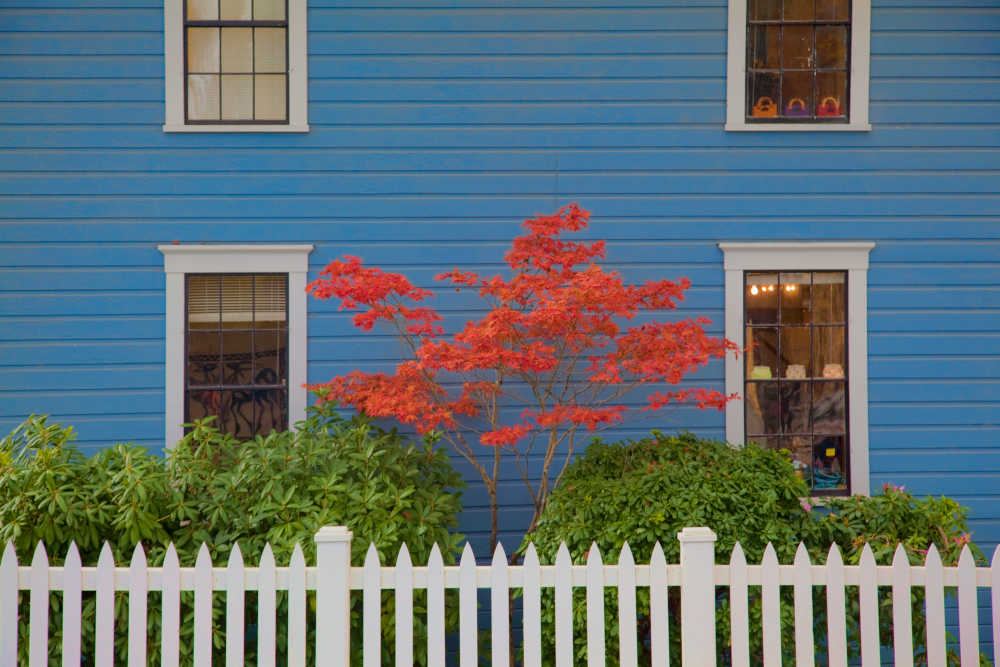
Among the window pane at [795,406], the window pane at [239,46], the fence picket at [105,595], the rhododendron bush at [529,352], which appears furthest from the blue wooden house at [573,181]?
the fence picket at [105,595]

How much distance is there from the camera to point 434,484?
5.79 metres

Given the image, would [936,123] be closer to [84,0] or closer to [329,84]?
[329,84]

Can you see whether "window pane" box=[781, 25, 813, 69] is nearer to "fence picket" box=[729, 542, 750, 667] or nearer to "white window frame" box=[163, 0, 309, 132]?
"white window frame" box=[163, 0, 309, 132]

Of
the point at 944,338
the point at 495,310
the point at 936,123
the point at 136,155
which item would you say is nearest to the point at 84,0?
the point at 136,155

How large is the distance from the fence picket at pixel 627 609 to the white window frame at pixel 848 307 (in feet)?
9.48

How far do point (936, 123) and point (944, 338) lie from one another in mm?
1715

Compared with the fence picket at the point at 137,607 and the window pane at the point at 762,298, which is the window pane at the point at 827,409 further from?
the fence picket at the point at 137,607

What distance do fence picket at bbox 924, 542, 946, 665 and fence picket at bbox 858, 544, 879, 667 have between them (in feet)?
0.85

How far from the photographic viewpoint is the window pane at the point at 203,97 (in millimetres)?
6395

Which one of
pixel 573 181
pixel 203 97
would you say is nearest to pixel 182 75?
pixel 203 97

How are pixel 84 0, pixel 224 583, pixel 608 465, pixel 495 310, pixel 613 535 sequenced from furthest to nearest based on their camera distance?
pixel 84 0
pixel 608 465
pixel 495 310
pixel 613 535
pixel 224 583

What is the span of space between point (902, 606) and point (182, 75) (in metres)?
6.02

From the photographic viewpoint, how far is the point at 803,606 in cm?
388

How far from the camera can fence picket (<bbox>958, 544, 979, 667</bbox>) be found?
386cm
